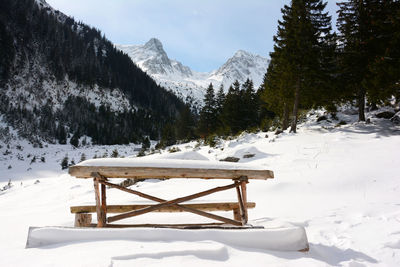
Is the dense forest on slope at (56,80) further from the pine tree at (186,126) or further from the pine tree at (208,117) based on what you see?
the pine tree at (208,117)

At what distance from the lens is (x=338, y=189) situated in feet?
Result: 19.3

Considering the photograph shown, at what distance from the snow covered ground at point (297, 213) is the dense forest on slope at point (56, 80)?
3986 centimetres

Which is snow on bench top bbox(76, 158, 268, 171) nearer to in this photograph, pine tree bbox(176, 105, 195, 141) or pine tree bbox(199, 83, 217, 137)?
pine tree bbox(199, 83, 217, 137)

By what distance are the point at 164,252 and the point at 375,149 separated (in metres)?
10.7

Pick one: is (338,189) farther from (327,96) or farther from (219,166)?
(327,96)

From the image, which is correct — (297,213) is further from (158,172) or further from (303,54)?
(303,54)

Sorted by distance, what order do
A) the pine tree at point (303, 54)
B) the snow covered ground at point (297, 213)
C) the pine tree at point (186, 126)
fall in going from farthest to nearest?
the pine tree at point (186, 126), the pine tree at point (303, 54), the snow covered ground at point (297, 213)

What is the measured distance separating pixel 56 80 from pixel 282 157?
61478mm

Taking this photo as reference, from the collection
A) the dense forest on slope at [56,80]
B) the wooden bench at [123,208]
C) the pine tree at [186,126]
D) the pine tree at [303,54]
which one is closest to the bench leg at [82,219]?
the wooden bench at [123,208]

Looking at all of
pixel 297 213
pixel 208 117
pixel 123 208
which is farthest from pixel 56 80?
pixel 297 213

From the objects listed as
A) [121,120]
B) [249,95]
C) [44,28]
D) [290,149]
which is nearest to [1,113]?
[121,120]

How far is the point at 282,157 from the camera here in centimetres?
985

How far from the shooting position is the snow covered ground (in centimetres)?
233

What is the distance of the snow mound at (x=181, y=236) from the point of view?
2600mm
